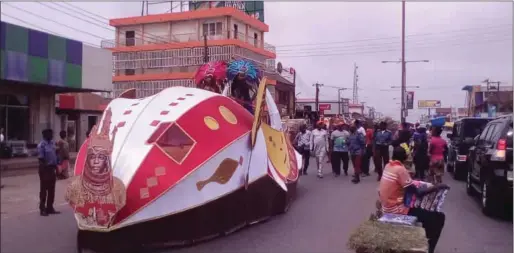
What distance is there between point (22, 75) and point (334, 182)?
1166cm

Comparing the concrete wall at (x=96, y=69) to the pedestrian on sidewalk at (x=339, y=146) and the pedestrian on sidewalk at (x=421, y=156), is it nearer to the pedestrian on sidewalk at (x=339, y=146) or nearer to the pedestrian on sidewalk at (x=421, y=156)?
the pedestrian on sidewalk at (x=421, y=156)

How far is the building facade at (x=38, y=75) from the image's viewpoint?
5.51 feet

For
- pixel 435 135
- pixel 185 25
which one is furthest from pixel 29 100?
pixel 185 25

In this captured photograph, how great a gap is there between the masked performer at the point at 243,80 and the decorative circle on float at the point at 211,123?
1964 millimetres

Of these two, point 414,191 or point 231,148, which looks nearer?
point 414,191

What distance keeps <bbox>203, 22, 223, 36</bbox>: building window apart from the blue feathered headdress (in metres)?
23.4

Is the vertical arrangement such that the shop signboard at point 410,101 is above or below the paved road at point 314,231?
above

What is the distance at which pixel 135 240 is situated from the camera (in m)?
5.86

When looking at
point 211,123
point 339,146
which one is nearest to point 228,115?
point 211,123

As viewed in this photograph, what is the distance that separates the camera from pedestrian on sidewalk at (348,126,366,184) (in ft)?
42.4

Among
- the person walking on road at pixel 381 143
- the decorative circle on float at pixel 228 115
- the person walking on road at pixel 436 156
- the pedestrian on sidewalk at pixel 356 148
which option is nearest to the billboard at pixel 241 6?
the pedestrian on sidewalk at pixel 356 148

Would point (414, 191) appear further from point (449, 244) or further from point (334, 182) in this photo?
point (334, 182)

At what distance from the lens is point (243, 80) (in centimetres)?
889

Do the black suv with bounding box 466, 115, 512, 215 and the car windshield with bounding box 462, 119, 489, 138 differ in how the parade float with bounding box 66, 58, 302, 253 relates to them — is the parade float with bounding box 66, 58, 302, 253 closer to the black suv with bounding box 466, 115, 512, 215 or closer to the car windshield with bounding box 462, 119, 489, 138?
the black suv with bounding box 466, 115, 512, 215
